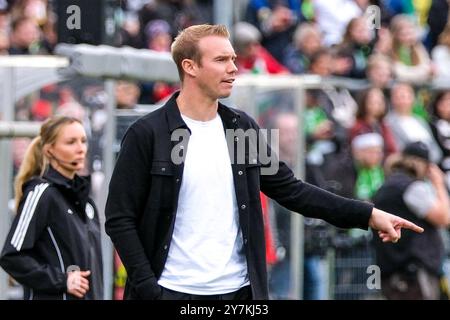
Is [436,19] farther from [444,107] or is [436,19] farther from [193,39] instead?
[193,39]

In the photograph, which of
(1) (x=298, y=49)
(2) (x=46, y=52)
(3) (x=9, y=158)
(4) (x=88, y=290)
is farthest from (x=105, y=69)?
(1) (x=298, y=49)

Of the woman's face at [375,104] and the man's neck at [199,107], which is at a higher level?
the woman's face at [375,104]

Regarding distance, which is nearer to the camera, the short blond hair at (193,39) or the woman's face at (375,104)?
the short blond hair at (193,39)

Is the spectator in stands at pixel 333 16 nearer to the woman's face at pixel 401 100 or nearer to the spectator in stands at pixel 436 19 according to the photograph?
the spectator in stands at pixel 436 19

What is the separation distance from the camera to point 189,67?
6.68 meters

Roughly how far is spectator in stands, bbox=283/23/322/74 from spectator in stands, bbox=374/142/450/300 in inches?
151

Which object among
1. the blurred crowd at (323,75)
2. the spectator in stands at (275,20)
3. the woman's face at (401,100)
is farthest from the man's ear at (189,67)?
the spectator in stands at (275,20)

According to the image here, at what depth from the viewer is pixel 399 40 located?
1574 cm

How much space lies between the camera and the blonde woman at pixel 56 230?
7.79 meters

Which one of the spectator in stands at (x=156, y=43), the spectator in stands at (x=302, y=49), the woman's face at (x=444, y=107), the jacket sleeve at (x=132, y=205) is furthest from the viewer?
the spectator in stands at (x=302, y=49)

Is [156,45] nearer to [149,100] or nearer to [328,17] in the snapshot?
[149,100]

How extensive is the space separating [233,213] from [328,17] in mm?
9734

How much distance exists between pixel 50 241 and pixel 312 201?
182cm

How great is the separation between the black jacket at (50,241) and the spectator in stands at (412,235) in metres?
3.70
